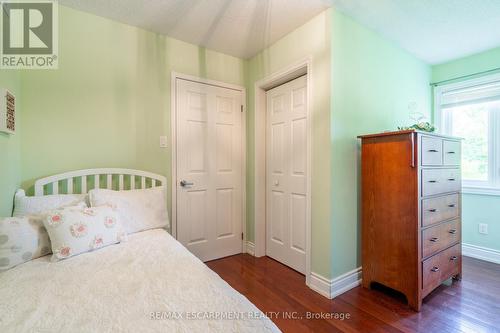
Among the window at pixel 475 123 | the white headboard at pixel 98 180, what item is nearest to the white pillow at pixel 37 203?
the white headboard at pixel 98 180

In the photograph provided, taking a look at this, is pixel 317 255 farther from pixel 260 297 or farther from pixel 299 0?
pixel 299 0

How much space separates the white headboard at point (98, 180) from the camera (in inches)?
70.6

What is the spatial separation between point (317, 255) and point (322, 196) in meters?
0.53

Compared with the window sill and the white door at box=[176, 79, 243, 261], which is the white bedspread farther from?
the window sill

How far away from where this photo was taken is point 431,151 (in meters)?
1.83

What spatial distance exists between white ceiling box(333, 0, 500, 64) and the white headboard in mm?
2259

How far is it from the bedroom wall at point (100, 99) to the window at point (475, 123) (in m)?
3.25

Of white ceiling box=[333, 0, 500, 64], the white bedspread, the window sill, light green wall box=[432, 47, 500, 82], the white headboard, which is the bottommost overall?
the white bedspread

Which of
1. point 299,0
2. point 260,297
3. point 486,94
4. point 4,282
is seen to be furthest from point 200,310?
point 486,94

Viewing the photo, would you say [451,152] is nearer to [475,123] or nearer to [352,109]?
[352,109]

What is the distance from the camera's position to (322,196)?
6.41 ft

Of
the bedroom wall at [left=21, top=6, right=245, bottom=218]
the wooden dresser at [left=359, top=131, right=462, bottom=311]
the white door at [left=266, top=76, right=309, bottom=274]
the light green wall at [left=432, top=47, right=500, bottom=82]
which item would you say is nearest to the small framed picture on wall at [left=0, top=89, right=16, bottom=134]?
the bedroom wall at [left=21, top=6, right=245, bottom=218]

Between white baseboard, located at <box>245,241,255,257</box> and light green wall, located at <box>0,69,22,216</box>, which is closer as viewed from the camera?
light green wall, located at <box>0,69,22,216</box>

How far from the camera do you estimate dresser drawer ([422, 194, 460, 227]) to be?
1.77 metres
